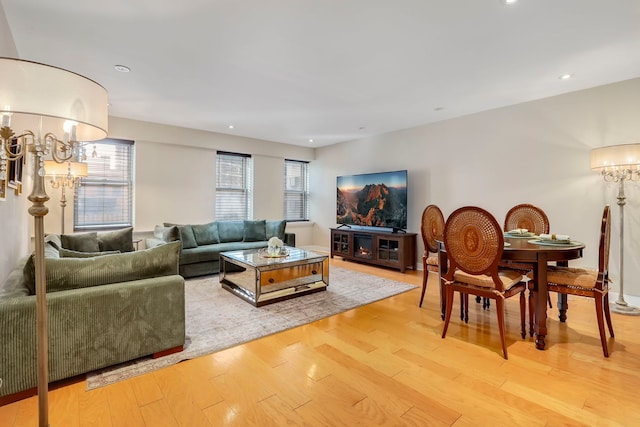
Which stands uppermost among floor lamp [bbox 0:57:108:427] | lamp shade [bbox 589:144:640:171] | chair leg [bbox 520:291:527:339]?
lamp shade [bbox 589:144:640:171]

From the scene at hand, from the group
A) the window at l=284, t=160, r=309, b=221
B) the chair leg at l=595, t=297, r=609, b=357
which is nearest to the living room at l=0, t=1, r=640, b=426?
the window at l=284, t=160, r=309, b=221

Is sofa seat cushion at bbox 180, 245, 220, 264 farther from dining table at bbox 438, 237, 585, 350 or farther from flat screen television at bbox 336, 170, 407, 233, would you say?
dining table at bbox 438, 237, 585, 350

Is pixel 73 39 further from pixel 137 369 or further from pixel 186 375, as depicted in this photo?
pixel 186 375

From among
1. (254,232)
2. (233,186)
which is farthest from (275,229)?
(233,186)

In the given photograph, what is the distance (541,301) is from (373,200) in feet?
11.4

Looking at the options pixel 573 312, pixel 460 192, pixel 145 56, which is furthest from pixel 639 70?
pixel 145 56

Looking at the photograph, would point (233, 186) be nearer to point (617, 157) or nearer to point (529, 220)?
point (529, 220)

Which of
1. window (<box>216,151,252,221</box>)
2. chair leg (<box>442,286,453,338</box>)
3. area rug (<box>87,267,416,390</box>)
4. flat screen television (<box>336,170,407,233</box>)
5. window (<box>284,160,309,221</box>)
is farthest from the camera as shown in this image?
window (<box>284,160,309,221</box>)

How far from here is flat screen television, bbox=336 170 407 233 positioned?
521 centimetres

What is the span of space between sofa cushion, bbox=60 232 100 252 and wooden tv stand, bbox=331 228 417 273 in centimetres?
391

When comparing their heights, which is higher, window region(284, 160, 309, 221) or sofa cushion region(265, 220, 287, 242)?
window region(284, 160, 309, 221)

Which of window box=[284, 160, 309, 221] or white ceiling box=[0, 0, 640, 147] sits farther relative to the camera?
window box=[284, 160, 309, 221]

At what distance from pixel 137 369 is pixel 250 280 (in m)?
1.46

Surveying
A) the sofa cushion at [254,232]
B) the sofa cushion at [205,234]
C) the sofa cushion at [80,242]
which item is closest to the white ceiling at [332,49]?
the sofa cushion at [80,242]
